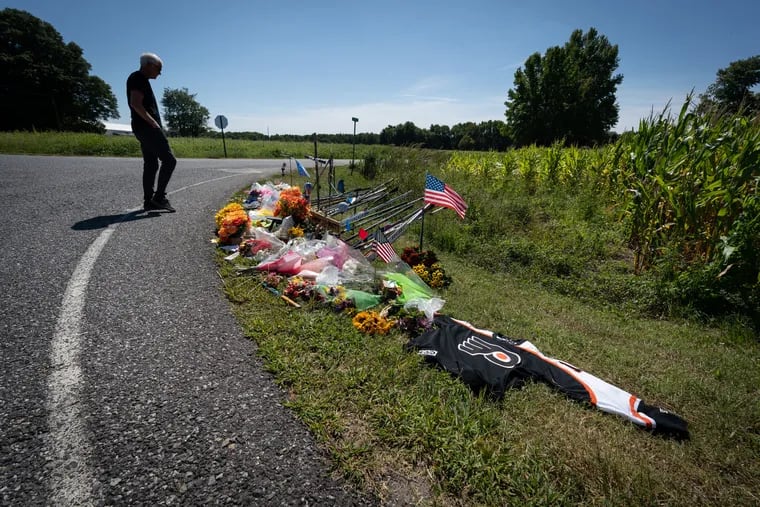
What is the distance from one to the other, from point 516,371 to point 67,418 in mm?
2766

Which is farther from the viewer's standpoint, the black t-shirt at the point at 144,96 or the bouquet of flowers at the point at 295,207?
the bouquet of flowers at the point at 295,207

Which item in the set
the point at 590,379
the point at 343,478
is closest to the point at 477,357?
the point at 590,379

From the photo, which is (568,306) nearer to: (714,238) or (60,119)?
(714,238)

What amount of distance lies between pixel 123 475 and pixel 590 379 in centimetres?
294

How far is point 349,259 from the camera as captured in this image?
13.4ft

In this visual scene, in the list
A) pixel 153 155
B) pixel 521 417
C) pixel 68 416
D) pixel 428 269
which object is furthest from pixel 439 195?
pixel 153 155

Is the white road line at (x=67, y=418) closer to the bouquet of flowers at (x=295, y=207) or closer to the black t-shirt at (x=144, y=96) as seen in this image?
the bouquet of flowers at (x=295, y=207)

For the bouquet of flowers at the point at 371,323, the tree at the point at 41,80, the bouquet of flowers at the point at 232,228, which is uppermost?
the tree at the point at 41,80

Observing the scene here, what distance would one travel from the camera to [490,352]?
8.87 feet

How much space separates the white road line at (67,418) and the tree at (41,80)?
149ft

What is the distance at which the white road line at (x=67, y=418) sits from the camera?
1383 mm

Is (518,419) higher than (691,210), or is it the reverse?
(691,210)

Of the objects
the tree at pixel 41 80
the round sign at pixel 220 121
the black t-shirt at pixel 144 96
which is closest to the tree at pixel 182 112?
the tree at pixel 41 80

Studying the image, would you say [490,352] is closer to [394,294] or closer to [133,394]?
[394,294]
